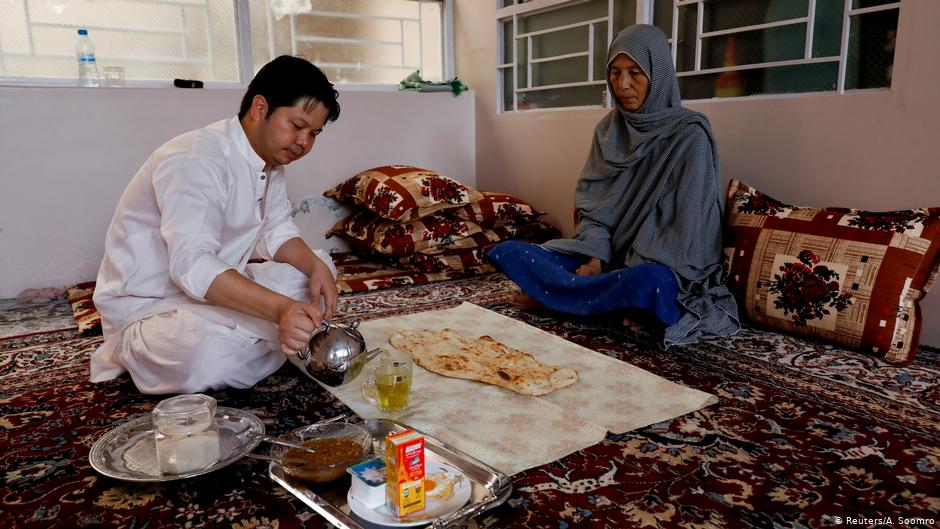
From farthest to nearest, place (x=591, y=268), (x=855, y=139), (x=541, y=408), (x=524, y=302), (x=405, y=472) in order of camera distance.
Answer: (x=524, y=302) → (x=591, y=268) → (x=855, y=139) → (x=541, y=408) → (x=405, y=472)

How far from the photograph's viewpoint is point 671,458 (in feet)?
4.73

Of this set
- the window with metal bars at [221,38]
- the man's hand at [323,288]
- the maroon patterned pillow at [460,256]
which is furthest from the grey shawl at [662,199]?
the window with metal bars at [221,38]

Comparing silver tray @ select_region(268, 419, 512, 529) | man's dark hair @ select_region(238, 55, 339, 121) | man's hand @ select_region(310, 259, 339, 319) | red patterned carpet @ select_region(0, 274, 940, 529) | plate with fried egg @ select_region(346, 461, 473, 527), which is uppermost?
man's dark hair @ select_region(238, 55, 339, 121)

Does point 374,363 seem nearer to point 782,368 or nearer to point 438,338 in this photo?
point 438,338

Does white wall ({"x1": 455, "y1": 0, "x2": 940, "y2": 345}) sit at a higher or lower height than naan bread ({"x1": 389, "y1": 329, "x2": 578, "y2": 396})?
higher

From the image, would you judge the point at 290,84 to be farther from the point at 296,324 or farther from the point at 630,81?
the point at 630,81

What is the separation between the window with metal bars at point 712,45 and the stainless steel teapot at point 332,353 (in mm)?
1918

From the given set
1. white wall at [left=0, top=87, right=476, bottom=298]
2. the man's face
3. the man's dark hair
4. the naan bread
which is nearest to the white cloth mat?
the naan bread

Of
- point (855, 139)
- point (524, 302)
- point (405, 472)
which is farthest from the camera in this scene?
point (524, 302)

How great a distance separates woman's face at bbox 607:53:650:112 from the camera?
97.6 inches

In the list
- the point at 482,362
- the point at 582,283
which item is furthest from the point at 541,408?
the point at 582,283

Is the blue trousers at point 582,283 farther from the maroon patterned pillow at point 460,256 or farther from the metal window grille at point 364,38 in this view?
the metal window grille at point 364,38

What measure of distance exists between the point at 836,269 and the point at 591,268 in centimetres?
82

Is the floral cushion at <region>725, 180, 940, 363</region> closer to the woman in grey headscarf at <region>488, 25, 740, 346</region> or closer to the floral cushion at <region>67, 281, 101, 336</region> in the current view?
the woman in grey headscarf at <region>488, 25, 740, 346</region>
